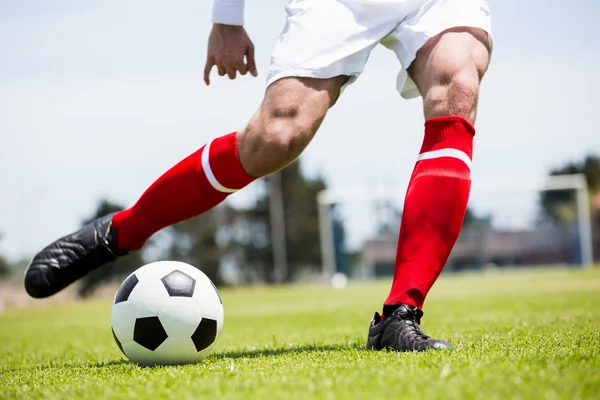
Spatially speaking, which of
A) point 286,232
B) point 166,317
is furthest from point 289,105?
point 286,232

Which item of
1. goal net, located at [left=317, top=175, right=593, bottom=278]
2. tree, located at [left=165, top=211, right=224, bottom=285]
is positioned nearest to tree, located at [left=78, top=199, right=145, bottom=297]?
tree, located at [left=165, top=211, right=224, bottom=285]

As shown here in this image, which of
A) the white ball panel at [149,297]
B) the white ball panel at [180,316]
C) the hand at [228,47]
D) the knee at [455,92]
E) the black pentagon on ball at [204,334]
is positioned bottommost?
the black pentagon on ball at [204,334]

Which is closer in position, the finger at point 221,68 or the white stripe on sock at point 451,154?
the white stripe on sock at point 451,154

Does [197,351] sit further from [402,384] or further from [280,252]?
[280,252]

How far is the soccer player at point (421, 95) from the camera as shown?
260 cm

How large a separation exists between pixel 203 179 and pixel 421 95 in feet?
3.12

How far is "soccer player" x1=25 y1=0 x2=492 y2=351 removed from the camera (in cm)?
260

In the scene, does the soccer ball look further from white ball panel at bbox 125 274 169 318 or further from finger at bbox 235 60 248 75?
finger at bbox 235 60 248 75

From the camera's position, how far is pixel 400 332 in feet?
8.19

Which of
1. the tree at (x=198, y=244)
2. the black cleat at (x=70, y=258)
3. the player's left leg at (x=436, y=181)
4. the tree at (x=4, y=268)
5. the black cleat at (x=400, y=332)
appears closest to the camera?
the black cleat at (x=400, y=332)

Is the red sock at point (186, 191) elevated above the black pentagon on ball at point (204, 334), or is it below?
above

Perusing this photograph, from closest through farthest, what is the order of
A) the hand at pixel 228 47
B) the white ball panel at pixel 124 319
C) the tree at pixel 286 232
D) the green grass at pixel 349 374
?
the green grass at pixel 349 374 < the white ball panel at pixel 124 319 < the hand at pixel 228 47 < the tree at pixel 286 232

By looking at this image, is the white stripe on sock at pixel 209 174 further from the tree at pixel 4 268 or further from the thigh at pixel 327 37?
the tree at pixel 4 268

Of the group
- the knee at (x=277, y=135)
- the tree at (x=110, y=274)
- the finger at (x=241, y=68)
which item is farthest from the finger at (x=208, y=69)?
the tree at (x=110, y=274)
